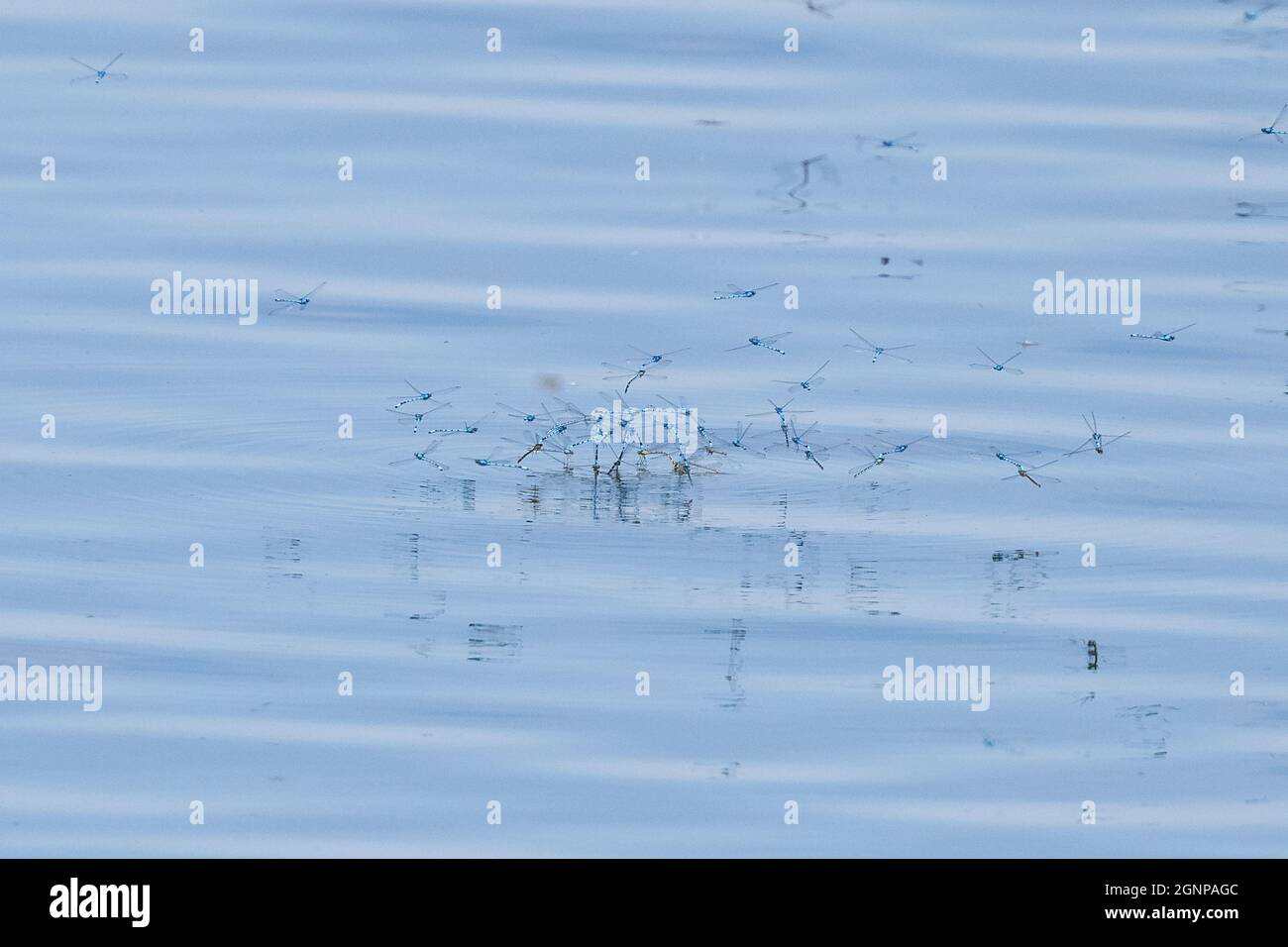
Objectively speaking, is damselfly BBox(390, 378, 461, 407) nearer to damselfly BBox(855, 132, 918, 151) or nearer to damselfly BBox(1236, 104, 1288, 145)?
damselfly BBox(855, 132, 918, 151)

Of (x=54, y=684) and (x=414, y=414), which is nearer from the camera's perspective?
(x=54, y=684)

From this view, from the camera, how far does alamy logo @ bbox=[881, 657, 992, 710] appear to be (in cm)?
293

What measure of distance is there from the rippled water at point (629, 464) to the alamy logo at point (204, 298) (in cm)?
3

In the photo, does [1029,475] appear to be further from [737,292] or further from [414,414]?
[414,414]

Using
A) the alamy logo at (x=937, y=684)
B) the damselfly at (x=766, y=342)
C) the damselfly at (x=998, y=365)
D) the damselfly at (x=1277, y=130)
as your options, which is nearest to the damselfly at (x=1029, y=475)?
the damselfly at (x=998, y=365)

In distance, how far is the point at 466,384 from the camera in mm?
3234

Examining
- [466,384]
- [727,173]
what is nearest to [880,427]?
[727,173]

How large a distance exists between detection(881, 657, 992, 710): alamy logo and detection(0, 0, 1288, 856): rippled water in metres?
0.04

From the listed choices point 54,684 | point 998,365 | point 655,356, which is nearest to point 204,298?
point 54,684

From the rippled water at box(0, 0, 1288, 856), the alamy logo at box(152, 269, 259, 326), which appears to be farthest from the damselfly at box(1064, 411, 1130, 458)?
the alamy logo at box(152, 269, 259, 326)

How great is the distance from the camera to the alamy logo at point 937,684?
293 centimetres

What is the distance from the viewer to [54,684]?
2.94 meters

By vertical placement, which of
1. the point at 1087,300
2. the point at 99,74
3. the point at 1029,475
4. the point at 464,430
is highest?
the point at 99,74

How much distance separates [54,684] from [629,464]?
1190 mm
